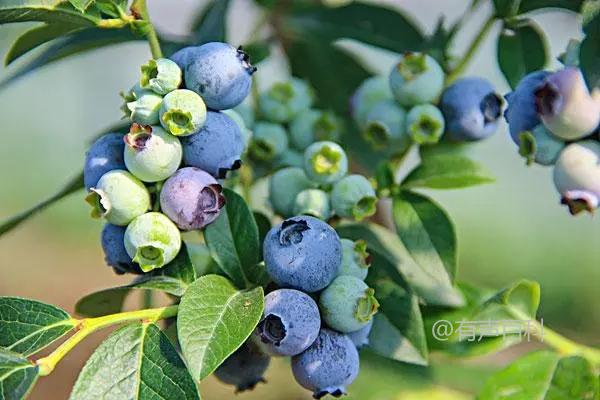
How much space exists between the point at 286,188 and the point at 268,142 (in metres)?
0.20

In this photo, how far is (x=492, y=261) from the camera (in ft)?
23.0

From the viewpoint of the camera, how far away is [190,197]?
104 cm

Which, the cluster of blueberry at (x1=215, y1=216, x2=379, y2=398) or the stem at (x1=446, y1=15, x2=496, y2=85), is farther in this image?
the stem at (x1=446, y1=15, x2=496, y2=85)

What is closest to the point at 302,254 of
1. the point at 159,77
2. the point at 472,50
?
the point at 159,77

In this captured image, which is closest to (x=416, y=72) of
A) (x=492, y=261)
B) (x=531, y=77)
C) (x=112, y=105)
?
(x=531, y=77)

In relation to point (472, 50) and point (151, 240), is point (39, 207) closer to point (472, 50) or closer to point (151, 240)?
point (151, 240)

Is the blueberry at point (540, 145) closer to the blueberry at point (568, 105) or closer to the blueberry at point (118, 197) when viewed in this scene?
the blueberry at point (568, 105)

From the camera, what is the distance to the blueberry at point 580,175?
1.11m

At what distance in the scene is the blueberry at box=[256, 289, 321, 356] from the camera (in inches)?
39.5

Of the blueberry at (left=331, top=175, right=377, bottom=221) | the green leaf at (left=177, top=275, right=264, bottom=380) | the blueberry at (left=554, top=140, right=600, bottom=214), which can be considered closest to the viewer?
the green leaf at (left=177, top=275, right=264, bottom=380)

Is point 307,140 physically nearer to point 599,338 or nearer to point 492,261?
point 599,338

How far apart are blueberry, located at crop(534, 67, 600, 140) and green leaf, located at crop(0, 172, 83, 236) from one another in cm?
72

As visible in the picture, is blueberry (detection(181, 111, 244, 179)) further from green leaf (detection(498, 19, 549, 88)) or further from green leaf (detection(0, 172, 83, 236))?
green leaf (detection(498, 19, 549, 88))

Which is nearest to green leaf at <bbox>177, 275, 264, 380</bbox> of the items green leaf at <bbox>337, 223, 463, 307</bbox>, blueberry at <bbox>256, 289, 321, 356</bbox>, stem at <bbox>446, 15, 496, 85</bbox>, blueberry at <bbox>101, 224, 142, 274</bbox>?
blueberry at <bbox>256, 289, 321, 356</bbox>
